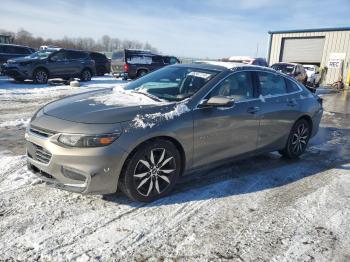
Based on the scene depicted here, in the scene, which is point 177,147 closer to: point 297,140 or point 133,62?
point 297,140

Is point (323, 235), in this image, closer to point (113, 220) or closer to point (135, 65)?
point (113, 220)

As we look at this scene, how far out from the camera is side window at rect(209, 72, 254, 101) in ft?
14.7

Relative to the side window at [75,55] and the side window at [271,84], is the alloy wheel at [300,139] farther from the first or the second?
the side window at [75,55]

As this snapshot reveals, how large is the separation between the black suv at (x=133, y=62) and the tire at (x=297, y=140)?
567 inches

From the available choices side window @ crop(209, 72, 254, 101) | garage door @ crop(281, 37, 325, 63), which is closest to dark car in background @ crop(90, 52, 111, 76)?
garage door @ crop(281, 37, 325, 63)

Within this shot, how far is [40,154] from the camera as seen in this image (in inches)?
143

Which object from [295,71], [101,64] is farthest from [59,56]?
[295,71]

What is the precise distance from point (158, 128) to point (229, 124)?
1183mm

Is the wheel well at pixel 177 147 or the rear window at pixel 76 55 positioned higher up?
the rear window at pixel 76 55

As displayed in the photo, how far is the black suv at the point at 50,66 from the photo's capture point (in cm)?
1527

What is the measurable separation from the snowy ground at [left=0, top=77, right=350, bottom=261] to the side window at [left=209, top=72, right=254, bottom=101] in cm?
117

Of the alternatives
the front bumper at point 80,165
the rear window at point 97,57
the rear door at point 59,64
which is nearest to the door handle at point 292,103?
the front bumper at point 80,165

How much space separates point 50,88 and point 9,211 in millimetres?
11679

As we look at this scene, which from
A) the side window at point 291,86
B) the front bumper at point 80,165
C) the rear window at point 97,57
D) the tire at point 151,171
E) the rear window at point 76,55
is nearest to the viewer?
the front bumper at point 80,165
